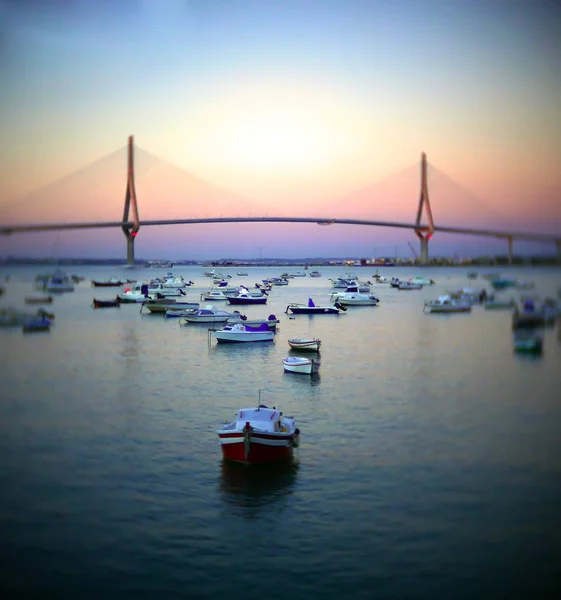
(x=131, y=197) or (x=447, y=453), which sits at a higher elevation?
(x=131, y=197)

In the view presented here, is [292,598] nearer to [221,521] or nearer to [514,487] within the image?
[221,521]

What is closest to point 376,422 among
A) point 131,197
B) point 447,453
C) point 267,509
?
point 447,453

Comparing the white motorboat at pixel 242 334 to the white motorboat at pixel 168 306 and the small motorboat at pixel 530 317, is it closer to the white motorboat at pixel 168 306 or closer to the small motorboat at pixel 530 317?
the small motorboat at pixel 530 317

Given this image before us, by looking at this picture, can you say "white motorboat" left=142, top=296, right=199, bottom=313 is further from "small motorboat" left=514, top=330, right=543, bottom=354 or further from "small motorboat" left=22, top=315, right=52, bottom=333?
"small motorboat" left=514, top=330, right=543, bottom=354

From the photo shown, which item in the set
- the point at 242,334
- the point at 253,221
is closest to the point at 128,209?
the point at 253,221

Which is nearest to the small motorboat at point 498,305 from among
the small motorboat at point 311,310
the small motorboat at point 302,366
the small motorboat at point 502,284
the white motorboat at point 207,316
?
the small motorboat at point 311,310

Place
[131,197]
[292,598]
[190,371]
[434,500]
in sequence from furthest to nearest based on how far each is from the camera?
[131,197] → [190,371] → [434,500] → [292,598]

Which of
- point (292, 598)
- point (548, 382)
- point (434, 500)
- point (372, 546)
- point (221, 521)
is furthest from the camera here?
point (548, 382)

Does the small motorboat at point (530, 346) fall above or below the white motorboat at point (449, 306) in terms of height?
below
